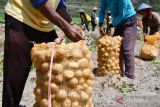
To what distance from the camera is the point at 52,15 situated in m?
3.31

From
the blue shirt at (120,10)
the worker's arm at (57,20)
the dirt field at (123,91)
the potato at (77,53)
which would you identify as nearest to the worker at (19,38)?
the worker's arm at (57,20)

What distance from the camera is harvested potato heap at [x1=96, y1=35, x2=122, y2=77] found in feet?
22.7

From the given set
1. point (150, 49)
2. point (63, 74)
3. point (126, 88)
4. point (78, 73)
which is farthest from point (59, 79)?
point (150, 49)

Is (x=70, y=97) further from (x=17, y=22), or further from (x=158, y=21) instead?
(x=158, y=21)

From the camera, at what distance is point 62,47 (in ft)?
9.83

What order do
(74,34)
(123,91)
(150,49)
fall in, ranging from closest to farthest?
(74,34), (123,91), (150,49)

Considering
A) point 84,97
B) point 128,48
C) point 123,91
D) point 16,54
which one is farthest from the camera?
point 128,48

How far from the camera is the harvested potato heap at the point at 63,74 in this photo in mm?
2979

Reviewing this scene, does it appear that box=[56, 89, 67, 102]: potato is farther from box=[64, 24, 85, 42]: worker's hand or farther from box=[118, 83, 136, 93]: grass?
box=[118, 83, 136, 93]: grass

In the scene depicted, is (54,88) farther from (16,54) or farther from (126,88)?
(126,88)

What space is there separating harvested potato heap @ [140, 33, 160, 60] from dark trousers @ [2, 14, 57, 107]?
594 centimetres

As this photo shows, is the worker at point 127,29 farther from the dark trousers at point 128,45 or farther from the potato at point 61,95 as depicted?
the potato at point 61,95

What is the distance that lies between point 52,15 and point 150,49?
21.0 ft

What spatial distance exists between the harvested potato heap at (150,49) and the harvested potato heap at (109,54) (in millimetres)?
2414
